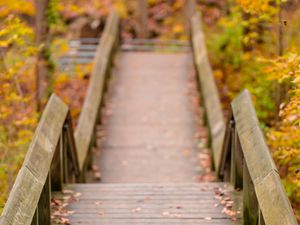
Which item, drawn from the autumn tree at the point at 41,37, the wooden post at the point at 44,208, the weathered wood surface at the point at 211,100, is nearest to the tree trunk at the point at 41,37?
the autumn tree at the point at 41,37

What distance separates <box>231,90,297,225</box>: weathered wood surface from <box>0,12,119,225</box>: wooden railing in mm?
1704

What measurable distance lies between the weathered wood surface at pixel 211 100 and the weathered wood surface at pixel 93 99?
73.7 inches

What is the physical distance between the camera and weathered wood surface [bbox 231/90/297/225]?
14.8 feet

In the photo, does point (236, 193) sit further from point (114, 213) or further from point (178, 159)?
point (178, 159)

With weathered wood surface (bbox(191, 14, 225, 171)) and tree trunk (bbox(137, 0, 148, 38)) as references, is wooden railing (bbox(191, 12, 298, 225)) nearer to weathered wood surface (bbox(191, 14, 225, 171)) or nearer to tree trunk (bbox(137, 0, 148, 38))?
weathered wood surface (bbox(191, 14, 225, 171))

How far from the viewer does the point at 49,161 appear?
225 inches

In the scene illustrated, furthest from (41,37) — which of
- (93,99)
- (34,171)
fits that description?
(34,171)

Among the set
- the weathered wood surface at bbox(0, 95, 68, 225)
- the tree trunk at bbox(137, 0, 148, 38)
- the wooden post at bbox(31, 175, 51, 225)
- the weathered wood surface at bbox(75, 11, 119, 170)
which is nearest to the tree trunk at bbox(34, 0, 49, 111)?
the weathered wood surface at bbox(75, 11, 119, 170)

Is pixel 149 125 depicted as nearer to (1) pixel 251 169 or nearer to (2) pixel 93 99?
(2) pixel 93 99

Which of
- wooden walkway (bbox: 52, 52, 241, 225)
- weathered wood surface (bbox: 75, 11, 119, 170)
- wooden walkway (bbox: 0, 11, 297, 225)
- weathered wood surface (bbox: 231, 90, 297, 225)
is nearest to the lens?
weathered wood surface (bbox: 231, 90, 297, 225)

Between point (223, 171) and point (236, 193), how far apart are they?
1.43 m

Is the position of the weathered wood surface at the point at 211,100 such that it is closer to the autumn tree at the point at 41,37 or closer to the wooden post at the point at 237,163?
the wooden post at the point at 237,163

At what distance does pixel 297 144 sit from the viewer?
7984mm

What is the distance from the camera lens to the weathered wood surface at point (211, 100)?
31.1ft
